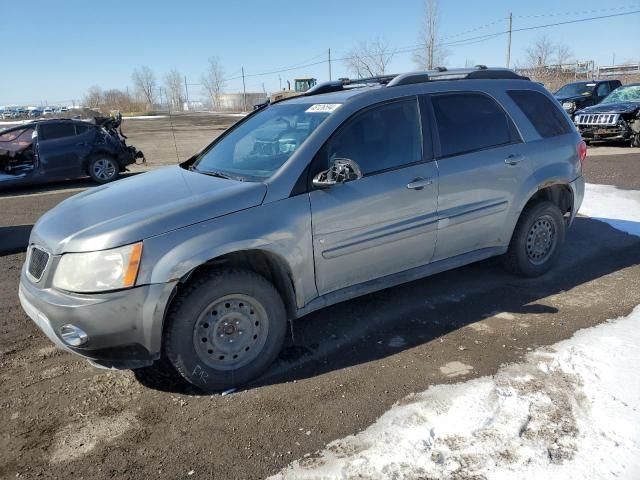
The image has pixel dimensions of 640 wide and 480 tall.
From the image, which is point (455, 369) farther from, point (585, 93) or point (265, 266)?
point (585, 93)

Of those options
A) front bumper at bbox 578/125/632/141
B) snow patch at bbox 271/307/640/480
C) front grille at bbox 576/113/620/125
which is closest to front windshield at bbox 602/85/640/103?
front grille at bbox 576/113/620/125

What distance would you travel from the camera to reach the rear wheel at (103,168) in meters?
11.8

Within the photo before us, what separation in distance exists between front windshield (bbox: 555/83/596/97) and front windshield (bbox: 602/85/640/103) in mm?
3012

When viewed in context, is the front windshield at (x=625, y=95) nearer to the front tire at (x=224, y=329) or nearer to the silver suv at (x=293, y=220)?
the silver suv at (x=293, y=220)

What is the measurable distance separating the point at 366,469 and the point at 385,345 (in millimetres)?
1356

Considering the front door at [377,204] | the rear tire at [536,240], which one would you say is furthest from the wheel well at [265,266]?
the rear tire at [536,240]

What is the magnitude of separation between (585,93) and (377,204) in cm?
1940

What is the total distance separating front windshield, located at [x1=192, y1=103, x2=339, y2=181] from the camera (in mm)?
3631

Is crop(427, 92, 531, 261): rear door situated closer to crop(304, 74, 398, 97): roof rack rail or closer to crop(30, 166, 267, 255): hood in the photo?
crop(304, 74, 398, 97): roof rack rail

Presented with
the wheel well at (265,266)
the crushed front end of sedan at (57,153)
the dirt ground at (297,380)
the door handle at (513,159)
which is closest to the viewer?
the dirt ground at (297,380)

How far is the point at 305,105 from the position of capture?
4.10 meters

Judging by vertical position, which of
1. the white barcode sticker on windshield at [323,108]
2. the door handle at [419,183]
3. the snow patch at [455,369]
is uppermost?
the white barcode sticker on windshield at [323,108]

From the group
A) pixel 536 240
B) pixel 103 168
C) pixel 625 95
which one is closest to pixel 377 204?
pixel 536 240

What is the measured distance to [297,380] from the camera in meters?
3.37
